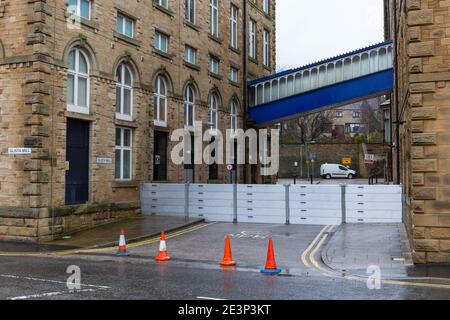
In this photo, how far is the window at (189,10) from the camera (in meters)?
27.4

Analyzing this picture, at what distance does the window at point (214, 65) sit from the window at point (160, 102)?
5595 mm

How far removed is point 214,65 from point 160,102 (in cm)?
712

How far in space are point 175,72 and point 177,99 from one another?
4.36ft

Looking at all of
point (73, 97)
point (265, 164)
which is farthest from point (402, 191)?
point (265, 164)

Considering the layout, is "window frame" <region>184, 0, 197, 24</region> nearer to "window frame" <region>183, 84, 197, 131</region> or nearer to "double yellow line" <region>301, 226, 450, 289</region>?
"window frame" <region>183, 84, 197, 131</region>

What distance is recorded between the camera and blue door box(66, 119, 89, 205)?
18531 mm

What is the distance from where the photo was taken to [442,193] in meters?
12.0

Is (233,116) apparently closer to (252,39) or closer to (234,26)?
(234,26)

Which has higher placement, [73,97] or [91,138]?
[73,97]

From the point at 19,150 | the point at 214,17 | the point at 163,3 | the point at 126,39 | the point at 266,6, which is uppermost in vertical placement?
the point at 266,6

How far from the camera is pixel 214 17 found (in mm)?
30922

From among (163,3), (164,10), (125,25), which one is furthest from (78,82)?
(163,3)

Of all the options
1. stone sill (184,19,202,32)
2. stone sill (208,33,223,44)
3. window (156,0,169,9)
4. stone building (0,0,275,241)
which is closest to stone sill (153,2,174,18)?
stone building (0,0,275,241)
